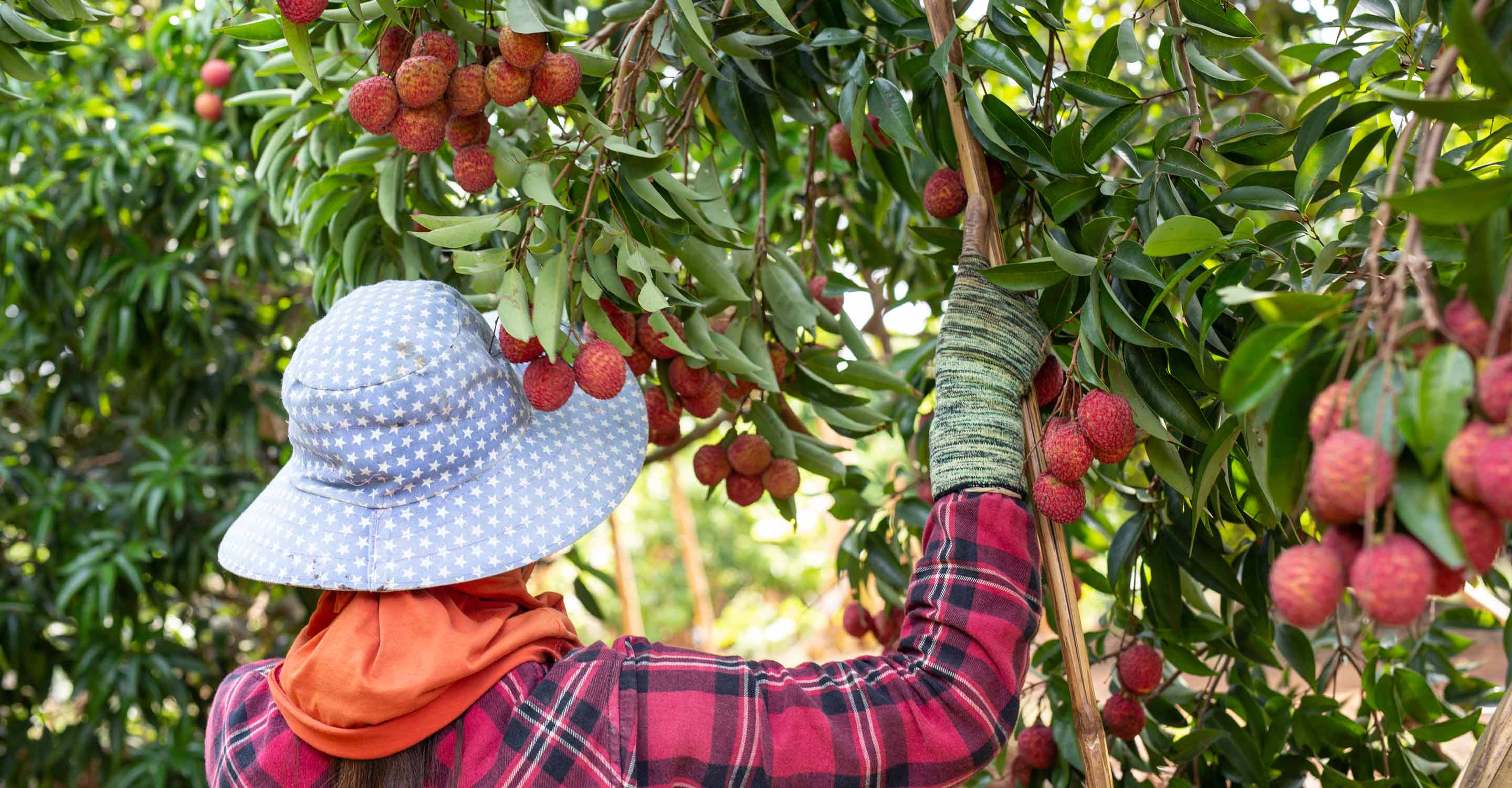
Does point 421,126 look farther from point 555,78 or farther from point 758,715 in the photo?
point 758,715

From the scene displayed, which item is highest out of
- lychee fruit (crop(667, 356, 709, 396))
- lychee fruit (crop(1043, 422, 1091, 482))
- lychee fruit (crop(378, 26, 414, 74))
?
lychee fruit (crop(378, 26, 414, 74))

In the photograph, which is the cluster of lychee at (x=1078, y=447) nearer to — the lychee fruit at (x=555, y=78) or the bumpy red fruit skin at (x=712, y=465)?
the bumpy red fruit skin at (x=712, y=465)

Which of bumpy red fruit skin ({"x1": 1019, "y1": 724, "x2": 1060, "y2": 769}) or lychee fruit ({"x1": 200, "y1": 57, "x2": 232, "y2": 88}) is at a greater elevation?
lychee fruit ({"x1": 200, "y1": 57, "x2": 232, "y2": 88})

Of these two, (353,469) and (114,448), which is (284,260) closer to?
(114,448)

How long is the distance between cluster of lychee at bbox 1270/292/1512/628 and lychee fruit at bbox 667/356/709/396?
692 millimetres

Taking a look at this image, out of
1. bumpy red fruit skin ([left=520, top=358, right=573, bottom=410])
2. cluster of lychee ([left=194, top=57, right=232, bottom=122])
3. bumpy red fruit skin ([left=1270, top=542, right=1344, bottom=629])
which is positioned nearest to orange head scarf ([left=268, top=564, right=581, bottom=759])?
bumpy red fruit skin ([left=520, top=358, right=573, bottom=410])

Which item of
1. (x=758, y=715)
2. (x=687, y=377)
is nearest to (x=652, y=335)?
(x=687, y=377)

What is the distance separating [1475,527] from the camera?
1.65 ft

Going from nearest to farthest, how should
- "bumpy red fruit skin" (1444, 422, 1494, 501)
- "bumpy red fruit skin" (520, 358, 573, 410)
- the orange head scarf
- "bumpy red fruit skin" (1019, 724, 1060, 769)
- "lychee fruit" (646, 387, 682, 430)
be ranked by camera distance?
"bumpy red fruit skin" (1444, 422, 1494, 501)
the orange head scarf
"bumpy red fruit skin" (520, 358, 573, 410)
"lychee fruit" (646, 387, 682, 430)
"bumpy red fruit skin" (1019, 724, 1060, 769)

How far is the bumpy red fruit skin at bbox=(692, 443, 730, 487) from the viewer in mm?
1280

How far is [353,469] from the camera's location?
35.8 inches

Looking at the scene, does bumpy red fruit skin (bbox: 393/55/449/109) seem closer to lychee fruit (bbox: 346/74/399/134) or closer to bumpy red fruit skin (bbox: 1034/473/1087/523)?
lychee fruit (bbox: 346/74/399/134)

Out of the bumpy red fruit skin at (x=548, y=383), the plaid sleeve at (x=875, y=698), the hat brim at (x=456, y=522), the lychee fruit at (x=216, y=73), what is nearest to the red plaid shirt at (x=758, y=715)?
the plaid sleeve at (x=875, y=698)

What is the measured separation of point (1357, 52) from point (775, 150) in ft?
2.07
